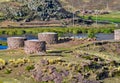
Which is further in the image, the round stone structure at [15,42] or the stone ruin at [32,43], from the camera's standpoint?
the round stone structure at [15,42]

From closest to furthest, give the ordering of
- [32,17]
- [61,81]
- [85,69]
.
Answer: [61,81] < [85,69] < [32,17]

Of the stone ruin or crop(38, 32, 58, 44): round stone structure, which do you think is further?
crop(38, 32, 58, 44): round stone structure

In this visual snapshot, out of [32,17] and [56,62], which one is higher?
[56,62]

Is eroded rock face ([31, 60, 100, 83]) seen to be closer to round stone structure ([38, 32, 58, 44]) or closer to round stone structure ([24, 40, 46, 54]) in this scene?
round stone structure ([24, 40, 46, 54])

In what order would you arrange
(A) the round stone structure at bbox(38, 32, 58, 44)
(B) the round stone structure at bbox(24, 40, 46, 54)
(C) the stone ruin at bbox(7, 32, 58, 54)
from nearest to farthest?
(B) the round stone structure at bbox(24, 40, 46, 54)
(C) the stone ruin at bbox(7, 32, 58, 54)
(A) the round stone structure at bbox(38, 32, 58, 44)

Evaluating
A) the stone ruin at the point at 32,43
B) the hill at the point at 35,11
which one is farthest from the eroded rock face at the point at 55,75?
the hill at the point at 35,11

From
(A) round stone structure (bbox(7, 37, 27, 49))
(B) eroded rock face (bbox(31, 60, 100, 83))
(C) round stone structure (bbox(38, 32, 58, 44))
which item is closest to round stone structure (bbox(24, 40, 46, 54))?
(A) round stone structure (bbox(7, 37, 27, 49))

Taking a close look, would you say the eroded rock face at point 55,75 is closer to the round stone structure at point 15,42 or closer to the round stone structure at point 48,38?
the round stone structure at point 15,42

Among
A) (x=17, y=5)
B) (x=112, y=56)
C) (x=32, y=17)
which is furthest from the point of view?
(x=17, y=5)

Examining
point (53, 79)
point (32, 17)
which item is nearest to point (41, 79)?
point (53, 79)

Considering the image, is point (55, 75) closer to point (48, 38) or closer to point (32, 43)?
point (32, 43)

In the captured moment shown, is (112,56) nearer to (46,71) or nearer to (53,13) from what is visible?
(46,71)
